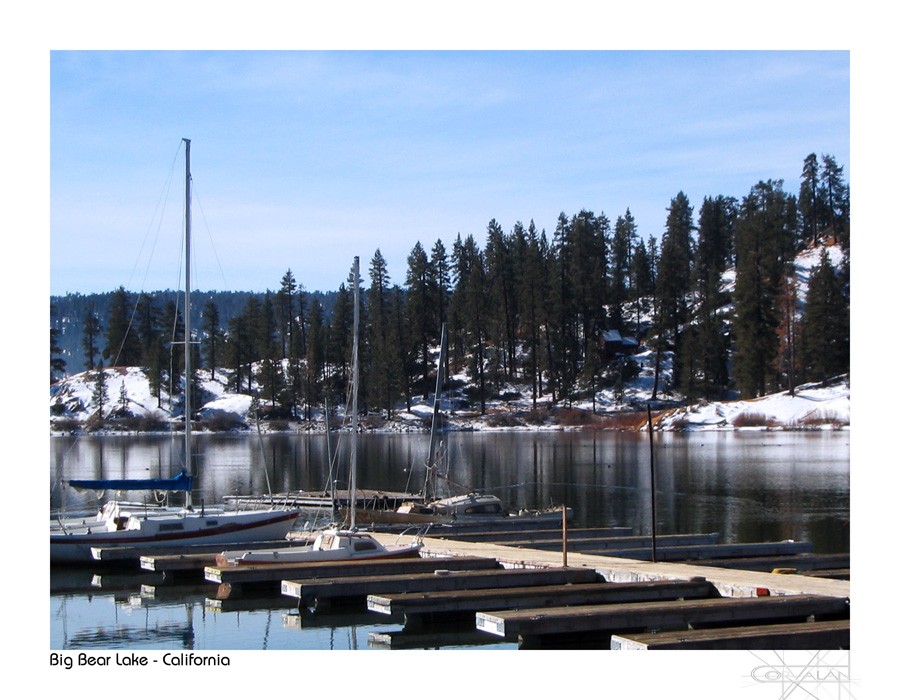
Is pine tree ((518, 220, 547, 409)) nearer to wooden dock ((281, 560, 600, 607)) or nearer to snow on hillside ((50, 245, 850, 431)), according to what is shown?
snow on hillside ((50, 245, 850, 431))

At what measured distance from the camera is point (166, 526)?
3073 cm

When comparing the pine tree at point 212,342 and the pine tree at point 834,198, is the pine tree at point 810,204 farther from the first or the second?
the pine tree at point 212,342

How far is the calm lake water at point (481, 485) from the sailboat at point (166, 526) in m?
0.97

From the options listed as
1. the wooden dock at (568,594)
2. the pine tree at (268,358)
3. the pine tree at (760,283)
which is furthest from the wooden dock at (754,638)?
the pine tree at (268,358)

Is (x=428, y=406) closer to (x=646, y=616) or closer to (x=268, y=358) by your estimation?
(x=268, y=358)

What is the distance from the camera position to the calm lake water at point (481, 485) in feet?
72.3

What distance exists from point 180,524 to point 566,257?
102m

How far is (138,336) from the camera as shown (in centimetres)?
13200

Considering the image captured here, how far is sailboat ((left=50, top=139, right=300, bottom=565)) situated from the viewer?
2991 centimetres

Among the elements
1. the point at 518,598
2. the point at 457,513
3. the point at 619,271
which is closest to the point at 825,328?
the point at 619,271

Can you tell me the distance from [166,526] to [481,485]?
26.3 meters

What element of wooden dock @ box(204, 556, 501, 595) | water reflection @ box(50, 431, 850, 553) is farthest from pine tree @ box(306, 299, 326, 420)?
wooden dock @ box(204, 556, 501, 595)
